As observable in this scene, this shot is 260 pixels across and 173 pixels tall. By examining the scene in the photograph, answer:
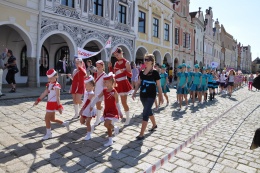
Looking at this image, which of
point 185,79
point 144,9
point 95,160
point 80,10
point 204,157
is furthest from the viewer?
point 144,9

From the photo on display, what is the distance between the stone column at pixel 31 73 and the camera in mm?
12844

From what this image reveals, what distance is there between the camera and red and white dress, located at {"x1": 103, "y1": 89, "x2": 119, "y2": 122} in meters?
4.36

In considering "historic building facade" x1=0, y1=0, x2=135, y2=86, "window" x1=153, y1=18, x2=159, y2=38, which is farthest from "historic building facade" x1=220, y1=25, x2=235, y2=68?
"historic building facade" x1=0, y1=0, x2=135, y2=86

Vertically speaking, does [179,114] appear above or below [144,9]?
below

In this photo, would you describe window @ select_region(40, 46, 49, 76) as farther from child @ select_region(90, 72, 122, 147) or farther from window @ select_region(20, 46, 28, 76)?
child @ select_region(90, 72, 122, 147)

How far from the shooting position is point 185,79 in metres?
8.82

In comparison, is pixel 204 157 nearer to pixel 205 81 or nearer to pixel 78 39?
pixel 205 81

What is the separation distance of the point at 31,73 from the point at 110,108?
1015 cm

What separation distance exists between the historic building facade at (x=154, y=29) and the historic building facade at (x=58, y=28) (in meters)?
1.65

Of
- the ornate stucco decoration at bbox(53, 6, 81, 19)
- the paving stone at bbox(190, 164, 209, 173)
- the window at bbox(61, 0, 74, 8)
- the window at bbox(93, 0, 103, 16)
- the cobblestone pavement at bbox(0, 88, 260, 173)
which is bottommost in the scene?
the paving stone at bbox(190, 164, 209, 173)

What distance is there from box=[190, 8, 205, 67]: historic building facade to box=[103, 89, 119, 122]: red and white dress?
33124 mm

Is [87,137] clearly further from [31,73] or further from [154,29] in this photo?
[154,29]

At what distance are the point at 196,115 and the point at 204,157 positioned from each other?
150 inches

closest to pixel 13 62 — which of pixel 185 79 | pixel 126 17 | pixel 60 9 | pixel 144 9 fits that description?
pixel 60 9
